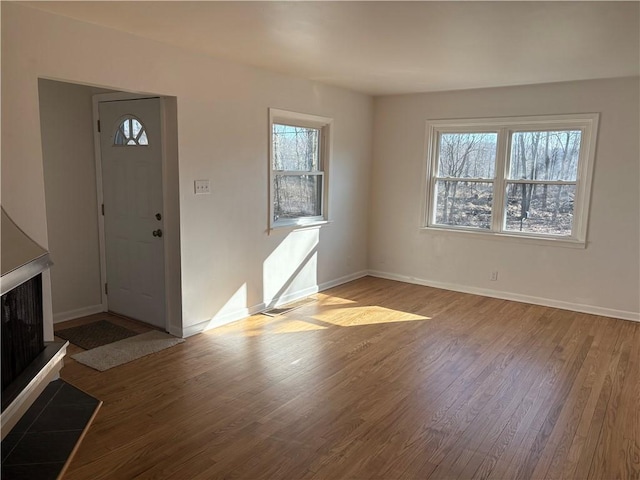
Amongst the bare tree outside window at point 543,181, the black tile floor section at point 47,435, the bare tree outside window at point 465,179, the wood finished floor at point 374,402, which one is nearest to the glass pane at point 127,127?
the wood finished floor at point 374,402

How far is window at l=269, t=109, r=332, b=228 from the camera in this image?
4910mm

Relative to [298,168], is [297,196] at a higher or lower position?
lower

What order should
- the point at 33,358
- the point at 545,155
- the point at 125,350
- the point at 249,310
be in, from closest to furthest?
1. the point at 33,358
2. the point at 125,350
3. the point at 249,310
4. the point at 545,155

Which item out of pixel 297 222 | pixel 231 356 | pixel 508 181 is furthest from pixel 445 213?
pixel 231 356

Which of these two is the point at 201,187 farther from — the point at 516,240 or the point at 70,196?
the point at 516,240

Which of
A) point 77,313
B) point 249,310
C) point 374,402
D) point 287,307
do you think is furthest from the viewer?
point 287,307

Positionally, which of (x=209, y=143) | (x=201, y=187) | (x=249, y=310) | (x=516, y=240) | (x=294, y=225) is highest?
(x=209, y=143)

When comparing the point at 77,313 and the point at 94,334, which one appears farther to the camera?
the point at 77,313

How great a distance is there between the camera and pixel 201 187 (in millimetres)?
4043

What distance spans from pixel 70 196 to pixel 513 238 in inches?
182

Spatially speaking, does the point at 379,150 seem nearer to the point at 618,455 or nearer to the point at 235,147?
the point at 235,147

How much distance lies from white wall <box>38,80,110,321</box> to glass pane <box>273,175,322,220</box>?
5.87ft

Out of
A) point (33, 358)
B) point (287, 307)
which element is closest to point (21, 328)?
point (33, 358)

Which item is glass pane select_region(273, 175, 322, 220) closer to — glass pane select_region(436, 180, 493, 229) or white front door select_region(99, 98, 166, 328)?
white front door select_region(99, 98, 166, 328)
